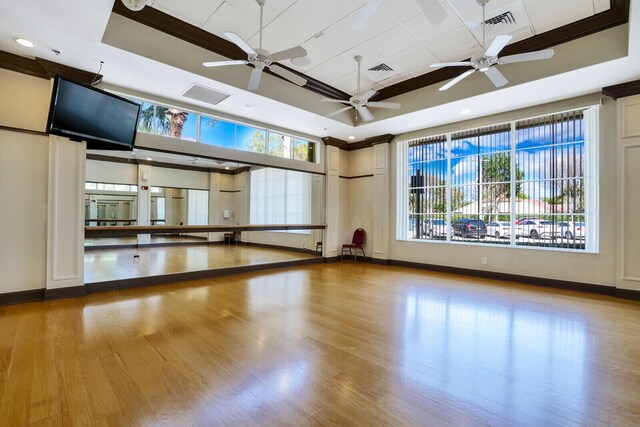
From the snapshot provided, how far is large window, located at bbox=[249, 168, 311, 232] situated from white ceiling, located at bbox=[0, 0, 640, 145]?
1440 millimetres

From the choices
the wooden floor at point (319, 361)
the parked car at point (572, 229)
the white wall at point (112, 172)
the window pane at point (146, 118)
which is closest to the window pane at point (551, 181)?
the parked car at point (572, 229)

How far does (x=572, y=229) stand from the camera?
5344mm

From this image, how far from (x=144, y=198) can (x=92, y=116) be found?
1.65 metres

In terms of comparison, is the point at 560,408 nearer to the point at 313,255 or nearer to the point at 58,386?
the point at 58,386

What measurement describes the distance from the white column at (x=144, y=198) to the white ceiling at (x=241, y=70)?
52.7 inches

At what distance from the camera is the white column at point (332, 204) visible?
320 inches

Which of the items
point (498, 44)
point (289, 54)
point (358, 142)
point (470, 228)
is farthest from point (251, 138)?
point (470, 228)

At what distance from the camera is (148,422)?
1795mm

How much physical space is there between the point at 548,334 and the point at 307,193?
5.84 meters

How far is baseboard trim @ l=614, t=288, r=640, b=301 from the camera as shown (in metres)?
4.60

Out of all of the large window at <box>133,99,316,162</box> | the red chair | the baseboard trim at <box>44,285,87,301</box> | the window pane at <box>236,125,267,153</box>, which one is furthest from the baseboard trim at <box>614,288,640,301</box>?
the baseboard trim at <box>44,285,87,301</box>

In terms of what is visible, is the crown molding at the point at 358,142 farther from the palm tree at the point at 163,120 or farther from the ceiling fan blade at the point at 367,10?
the ceiling fan blade at the point at 367,10

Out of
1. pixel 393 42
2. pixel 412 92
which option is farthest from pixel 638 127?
pixel 393 42

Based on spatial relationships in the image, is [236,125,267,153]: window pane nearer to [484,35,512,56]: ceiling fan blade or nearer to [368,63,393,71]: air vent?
[368,63,393,71]: air vent
